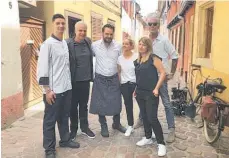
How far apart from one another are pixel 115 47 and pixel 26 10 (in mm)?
3732

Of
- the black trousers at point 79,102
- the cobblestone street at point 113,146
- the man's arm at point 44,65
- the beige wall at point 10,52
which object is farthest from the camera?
the beige wall at point 10,52

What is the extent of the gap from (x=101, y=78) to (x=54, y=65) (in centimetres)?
104

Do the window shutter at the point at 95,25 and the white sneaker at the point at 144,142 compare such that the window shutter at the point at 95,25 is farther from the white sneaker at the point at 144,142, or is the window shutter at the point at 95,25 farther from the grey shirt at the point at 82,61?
the white sneaker at the point at 144,142

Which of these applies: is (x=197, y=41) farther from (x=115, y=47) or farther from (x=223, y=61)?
(x=115, y=47)

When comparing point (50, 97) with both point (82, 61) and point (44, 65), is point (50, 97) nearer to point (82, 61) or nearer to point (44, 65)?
point (44, 65)

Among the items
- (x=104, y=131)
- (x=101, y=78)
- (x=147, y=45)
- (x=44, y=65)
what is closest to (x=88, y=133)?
(x=104, y=131)

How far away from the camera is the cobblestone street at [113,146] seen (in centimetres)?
393

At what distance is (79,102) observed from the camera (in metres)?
4.41

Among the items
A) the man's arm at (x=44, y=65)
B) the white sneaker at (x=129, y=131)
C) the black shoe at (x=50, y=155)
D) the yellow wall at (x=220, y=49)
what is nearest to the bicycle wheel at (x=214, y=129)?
the yellow wall at (x=220, y=49)

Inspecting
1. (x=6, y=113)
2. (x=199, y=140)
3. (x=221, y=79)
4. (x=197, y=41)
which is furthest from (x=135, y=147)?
(x=197, y=41)

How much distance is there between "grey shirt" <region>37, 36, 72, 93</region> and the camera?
3.46 metres

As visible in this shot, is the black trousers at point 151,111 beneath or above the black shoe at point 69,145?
above

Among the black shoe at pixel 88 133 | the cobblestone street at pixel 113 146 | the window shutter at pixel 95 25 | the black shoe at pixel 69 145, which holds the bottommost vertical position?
the cobblestone street at pixel 113 146

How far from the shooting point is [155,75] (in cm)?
380
